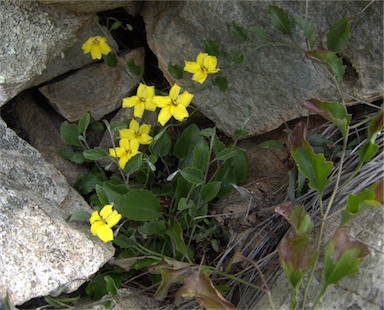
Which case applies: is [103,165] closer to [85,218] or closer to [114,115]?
[114,115]

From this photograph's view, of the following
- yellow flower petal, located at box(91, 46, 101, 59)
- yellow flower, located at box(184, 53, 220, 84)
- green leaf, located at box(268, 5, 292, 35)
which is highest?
green leaf, located at box(268, 5, 292, 35)

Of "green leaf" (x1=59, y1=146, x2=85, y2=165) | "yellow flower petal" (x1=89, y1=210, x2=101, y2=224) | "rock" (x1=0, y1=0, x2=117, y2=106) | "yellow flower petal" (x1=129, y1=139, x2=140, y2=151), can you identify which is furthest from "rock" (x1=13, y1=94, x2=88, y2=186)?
"yellow flower petal" (x1=89, y1=210, x2=101, y2=224)

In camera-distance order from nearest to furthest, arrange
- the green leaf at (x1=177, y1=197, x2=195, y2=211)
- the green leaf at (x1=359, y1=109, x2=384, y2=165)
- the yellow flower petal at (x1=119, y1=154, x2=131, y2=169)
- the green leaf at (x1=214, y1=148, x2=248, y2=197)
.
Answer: the green leaf at (x1=359, y1=109, x2=384, y2=165)
the green leaf at (x1=177, y1=197, x2=195, y2=211)
the yellow flower petal at (x1=119, y1=154, x2=131, y2=169)
the green leaf at (x1=214, y1=148, x2=248, y2=197)

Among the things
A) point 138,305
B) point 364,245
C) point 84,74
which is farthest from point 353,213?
point 84,74

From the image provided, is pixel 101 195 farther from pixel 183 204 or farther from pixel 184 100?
pixel 184 100

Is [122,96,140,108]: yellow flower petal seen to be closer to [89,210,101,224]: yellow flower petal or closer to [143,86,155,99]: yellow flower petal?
[143,86,155,99]: yellow flower petal

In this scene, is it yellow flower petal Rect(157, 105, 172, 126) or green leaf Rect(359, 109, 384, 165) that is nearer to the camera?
green leaf Rect(359, 109, 384, 165)

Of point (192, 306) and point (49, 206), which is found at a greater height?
point (49, 206)

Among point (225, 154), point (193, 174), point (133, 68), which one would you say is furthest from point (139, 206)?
point (133, 68)
